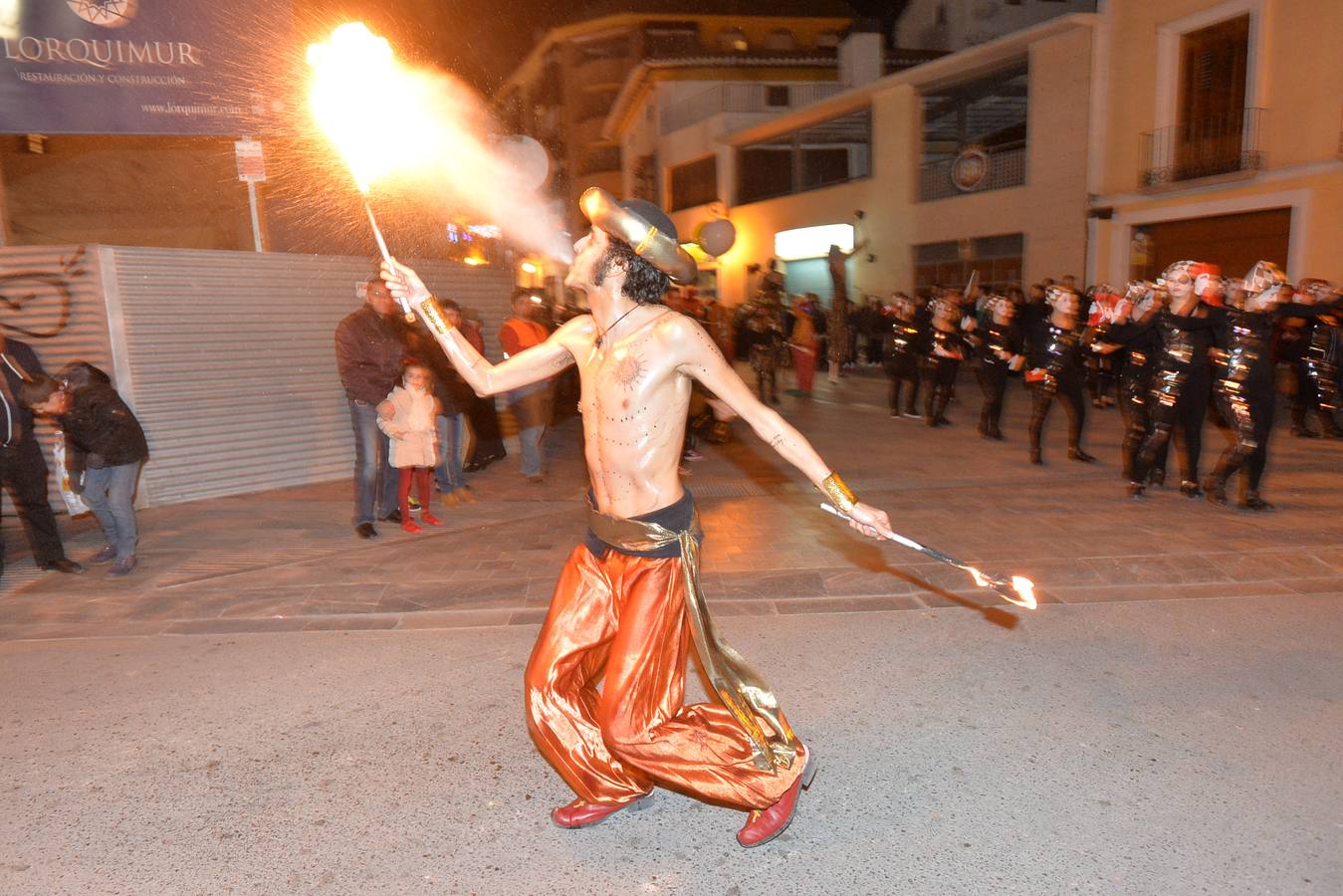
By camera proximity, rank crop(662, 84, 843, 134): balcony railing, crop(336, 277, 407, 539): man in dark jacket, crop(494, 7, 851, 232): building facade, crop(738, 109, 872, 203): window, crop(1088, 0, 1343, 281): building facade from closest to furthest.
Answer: crop(336, 277, 407, 539): man in dark jacket → crop(1088, 0, 1343, 281): building facade → crop(738, 109, 872, 203): window → crop(662, 84, 843, 134): balcony railing → crop(494, 7, 851, 232): building facade

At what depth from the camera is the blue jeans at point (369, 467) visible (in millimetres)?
7066

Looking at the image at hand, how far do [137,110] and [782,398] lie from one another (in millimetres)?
10452

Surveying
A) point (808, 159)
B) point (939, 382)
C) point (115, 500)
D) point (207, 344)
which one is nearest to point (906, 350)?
point (939, 382)

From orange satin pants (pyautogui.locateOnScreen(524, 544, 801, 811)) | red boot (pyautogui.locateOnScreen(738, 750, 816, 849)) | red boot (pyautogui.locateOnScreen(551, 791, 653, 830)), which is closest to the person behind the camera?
orange satin pants (pyautogui.locateOnScreen(524, 544, 801, 811))

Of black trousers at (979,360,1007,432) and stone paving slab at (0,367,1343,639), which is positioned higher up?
black trousers at (979,360,1007,432)

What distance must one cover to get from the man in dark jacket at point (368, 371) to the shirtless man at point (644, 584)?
404 centimetres

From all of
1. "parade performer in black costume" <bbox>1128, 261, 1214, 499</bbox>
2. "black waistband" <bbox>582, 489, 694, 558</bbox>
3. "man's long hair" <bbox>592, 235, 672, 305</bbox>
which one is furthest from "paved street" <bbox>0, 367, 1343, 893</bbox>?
"man's long hair" <bbox>592, 235, 672, 305</bbox>

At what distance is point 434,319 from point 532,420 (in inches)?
236

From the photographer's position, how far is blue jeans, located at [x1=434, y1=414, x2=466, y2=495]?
8391mm

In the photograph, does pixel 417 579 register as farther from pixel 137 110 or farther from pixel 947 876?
pixel 137 110

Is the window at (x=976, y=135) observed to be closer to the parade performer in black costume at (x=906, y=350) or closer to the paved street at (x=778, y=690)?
the parade performer in black costume at (x=906, y=350)

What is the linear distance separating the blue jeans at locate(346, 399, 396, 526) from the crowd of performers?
6.12 meters

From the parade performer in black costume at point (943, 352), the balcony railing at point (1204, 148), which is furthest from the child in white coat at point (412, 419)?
the balcony railing at point (1204, 148)

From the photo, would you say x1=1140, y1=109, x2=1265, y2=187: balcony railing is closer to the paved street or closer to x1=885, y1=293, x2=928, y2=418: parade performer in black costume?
x1=885, y1=293, x2=928, y2=418: parade performer in black costume
